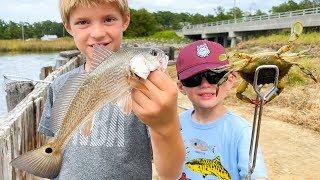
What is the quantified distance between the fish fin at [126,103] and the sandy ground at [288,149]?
507cm

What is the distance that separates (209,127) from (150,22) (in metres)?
101

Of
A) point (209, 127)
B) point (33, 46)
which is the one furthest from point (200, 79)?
point (33, 46)

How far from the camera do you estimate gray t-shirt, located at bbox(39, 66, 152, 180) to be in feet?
9.45

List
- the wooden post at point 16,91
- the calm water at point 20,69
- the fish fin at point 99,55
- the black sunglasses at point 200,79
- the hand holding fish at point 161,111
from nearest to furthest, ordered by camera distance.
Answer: the hand holding fish at point 161,111 → the fish fin at point 99,55 → the black sunglasses at point 200,79 → the wooden post at point 16,91 → the calm water at point 20,69

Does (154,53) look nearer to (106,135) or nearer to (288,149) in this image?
(106,135)

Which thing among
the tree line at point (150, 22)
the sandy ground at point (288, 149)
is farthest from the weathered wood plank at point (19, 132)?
the tree line at point (150, 22)

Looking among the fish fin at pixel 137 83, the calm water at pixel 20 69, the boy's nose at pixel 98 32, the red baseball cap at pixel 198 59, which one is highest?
the boy's nose at pixel 98 32

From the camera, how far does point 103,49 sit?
2305 millimetres

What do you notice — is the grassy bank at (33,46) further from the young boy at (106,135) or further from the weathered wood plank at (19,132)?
the young boy at (106,135)

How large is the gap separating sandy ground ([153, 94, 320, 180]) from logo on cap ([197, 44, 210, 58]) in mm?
3571

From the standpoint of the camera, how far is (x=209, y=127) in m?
3.52

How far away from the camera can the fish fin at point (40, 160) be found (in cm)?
243

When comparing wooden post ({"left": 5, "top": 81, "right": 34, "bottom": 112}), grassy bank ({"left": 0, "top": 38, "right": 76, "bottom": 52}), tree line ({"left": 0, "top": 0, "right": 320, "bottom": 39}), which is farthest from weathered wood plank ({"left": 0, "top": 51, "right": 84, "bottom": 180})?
tree line ({"left": 0, "top": 0, "right": 320, "bottom": 39})

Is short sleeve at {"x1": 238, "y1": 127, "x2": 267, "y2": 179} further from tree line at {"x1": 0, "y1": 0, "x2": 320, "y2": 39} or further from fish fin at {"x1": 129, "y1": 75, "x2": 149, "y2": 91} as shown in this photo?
tree line at {"x1": 0, "y1": 0, "x2": 320, "y2": 39}
